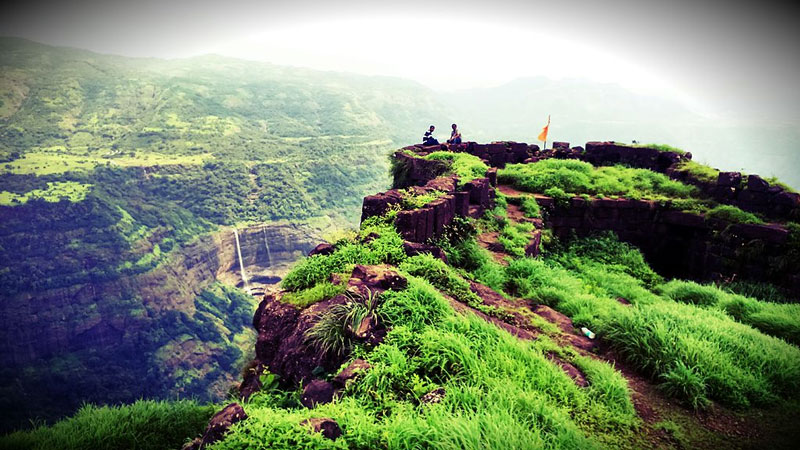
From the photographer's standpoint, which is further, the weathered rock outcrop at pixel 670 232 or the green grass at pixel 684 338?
the weathered rock outcrop at pixel 670 232

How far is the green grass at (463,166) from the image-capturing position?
409 inches

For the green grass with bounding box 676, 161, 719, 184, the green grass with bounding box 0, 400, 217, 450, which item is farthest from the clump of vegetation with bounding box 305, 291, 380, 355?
the green grass with bounding box 676, 161, 719, 184

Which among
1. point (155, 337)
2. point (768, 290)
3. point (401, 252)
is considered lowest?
point (155, 337)

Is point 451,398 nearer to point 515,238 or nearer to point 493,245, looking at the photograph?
point 493,245

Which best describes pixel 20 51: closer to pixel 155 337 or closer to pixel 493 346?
pixel 155 337

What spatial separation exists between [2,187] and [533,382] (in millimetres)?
119792

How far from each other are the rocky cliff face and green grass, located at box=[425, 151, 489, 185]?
5311 centimetres

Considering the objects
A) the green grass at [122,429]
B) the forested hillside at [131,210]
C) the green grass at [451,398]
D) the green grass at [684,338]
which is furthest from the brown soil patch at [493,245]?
the forested hillside at [131,210]

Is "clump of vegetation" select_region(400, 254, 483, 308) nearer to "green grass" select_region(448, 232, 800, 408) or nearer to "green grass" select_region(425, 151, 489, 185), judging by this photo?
"green grass" select_region(448, 232, 800, 408)

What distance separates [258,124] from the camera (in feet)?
497

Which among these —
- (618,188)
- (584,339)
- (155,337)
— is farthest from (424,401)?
(155,337)

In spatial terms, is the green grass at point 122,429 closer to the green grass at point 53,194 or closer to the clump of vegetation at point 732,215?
the clump of vegetation at point 732,215

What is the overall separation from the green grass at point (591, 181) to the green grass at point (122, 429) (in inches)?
424

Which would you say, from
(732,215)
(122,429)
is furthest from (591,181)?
(122,429)
